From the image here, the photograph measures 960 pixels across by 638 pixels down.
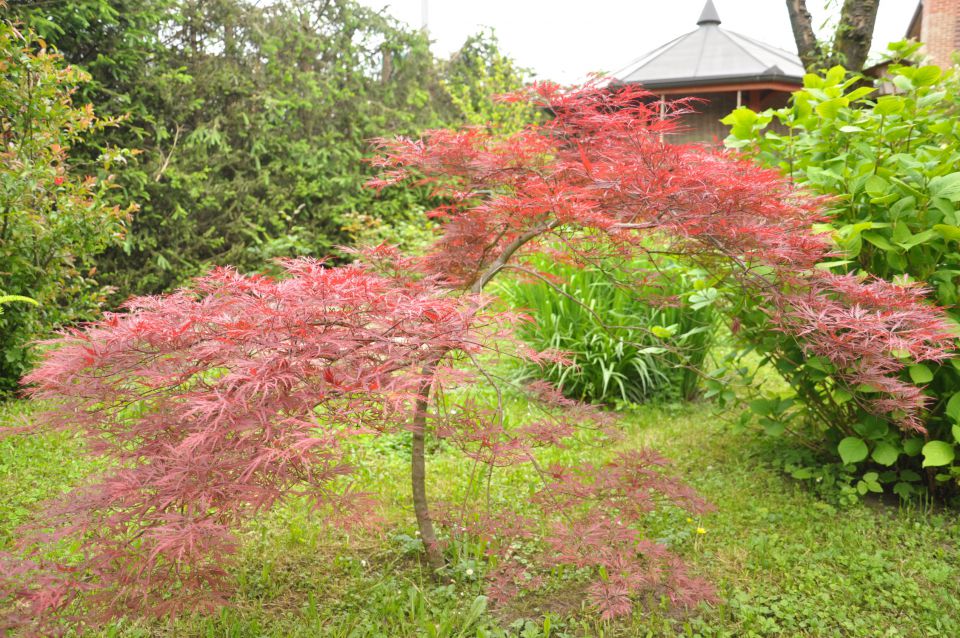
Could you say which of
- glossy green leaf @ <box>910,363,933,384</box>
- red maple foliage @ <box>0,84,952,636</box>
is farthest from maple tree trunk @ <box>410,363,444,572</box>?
glossy green leaf @ <box>910,363,933,384</box>

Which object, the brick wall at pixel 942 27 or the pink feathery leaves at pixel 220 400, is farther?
the brick wall at pixel 942 27

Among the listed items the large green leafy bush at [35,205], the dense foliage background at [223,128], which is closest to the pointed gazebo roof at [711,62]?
the dense foliage background at [223,128]

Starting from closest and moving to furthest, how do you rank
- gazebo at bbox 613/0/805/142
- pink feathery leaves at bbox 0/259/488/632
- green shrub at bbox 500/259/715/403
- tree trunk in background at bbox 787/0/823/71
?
1. pink feathery leaves at bbox 0/259/488/632
2. tree trunk in background at bbox 787/0/823/71
3. green shrub at bbox 500/259/715/403
4. gazebo at bbox 613/0/805/142

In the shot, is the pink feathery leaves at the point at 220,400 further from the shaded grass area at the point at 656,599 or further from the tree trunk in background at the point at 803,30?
the tree trunk in background at the point at 803,30

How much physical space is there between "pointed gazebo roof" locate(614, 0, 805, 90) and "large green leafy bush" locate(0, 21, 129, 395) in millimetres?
7648

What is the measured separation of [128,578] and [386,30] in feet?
24.0

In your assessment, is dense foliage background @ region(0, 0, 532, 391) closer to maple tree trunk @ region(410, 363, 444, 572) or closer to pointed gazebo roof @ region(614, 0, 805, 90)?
maple tree trunk @ region(410, 363, 444, 572)

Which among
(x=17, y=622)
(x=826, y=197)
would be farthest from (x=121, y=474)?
(x=826, y=197)

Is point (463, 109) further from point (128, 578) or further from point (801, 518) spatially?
point (128, 578)

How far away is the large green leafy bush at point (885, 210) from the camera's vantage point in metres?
2.55

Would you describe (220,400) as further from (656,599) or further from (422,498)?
(656,599)

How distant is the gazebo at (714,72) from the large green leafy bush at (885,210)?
751 cm

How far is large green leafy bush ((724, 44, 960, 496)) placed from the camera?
2.55 m

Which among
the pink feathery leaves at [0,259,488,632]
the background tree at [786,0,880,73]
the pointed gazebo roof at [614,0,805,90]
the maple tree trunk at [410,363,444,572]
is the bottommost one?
the maple tree trunk at [410,363,444,572]
